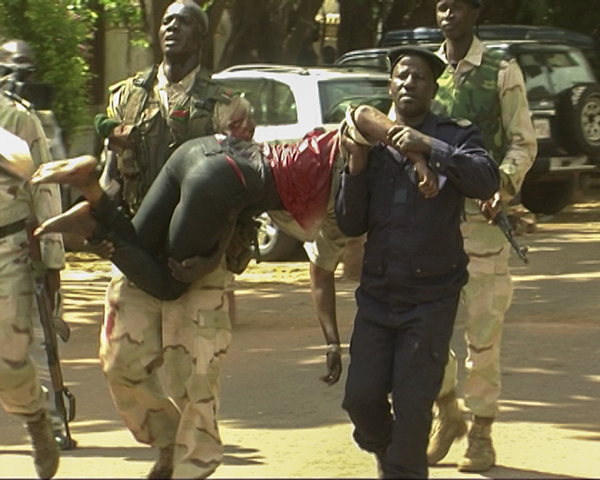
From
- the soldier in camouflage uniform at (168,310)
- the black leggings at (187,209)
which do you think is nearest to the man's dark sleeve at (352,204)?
the black leggings at (187,209)

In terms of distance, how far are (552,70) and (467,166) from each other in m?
11.6

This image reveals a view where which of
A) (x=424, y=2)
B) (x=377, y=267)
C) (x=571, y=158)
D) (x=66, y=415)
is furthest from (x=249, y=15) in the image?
(x=377, y=267)

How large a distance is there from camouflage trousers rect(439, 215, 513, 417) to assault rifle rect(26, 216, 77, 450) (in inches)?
67.6

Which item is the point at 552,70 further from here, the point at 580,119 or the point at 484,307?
the point at 484,307

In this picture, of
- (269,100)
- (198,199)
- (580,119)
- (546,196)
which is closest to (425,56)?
(198,199)

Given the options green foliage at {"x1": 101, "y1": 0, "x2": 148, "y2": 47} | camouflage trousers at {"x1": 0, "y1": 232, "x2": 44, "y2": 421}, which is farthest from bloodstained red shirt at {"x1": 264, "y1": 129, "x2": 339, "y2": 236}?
green foliage at {"x1": 101, "y1": 0, "x2": 148, "y2": 47}

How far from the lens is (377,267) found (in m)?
5.23

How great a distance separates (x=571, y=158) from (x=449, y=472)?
10087mm

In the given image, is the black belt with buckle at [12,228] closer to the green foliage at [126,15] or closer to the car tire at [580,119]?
the car tire at [580,119]

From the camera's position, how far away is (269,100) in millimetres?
14016

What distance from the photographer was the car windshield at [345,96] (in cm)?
Result: 1354

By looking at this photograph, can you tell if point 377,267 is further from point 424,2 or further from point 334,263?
point 424,2

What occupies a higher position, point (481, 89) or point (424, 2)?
point (481, 89)

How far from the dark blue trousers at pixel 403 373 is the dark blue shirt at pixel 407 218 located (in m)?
0.06
